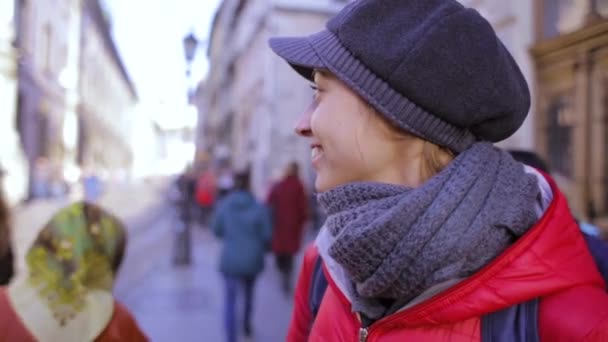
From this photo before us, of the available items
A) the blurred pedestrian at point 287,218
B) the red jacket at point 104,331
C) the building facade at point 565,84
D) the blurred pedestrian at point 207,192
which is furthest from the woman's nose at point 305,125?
the blurred pedestrian at point 207,192

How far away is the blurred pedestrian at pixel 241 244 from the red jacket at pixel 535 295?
4929 millimetres

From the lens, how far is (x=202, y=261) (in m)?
11.9

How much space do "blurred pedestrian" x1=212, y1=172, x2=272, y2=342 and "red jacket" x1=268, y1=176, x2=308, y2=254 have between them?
6.16 feet

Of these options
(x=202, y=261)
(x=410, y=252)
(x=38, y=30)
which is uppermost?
(x=410, y=252)

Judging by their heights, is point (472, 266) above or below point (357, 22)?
below

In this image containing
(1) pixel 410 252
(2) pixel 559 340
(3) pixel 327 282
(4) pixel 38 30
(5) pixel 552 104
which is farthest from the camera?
(4) pixel 38 30

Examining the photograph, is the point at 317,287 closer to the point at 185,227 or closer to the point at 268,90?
the point at 185,227

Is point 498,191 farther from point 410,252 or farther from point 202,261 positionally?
point 202,261

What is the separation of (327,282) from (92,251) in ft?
4.44

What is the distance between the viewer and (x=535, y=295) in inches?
41.4

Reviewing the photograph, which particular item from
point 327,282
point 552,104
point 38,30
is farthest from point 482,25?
point 38,30

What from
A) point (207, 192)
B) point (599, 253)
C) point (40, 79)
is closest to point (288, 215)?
point (599, 253)

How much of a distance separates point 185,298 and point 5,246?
5411 mm

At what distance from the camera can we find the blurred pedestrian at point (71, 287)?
6.88 ft
